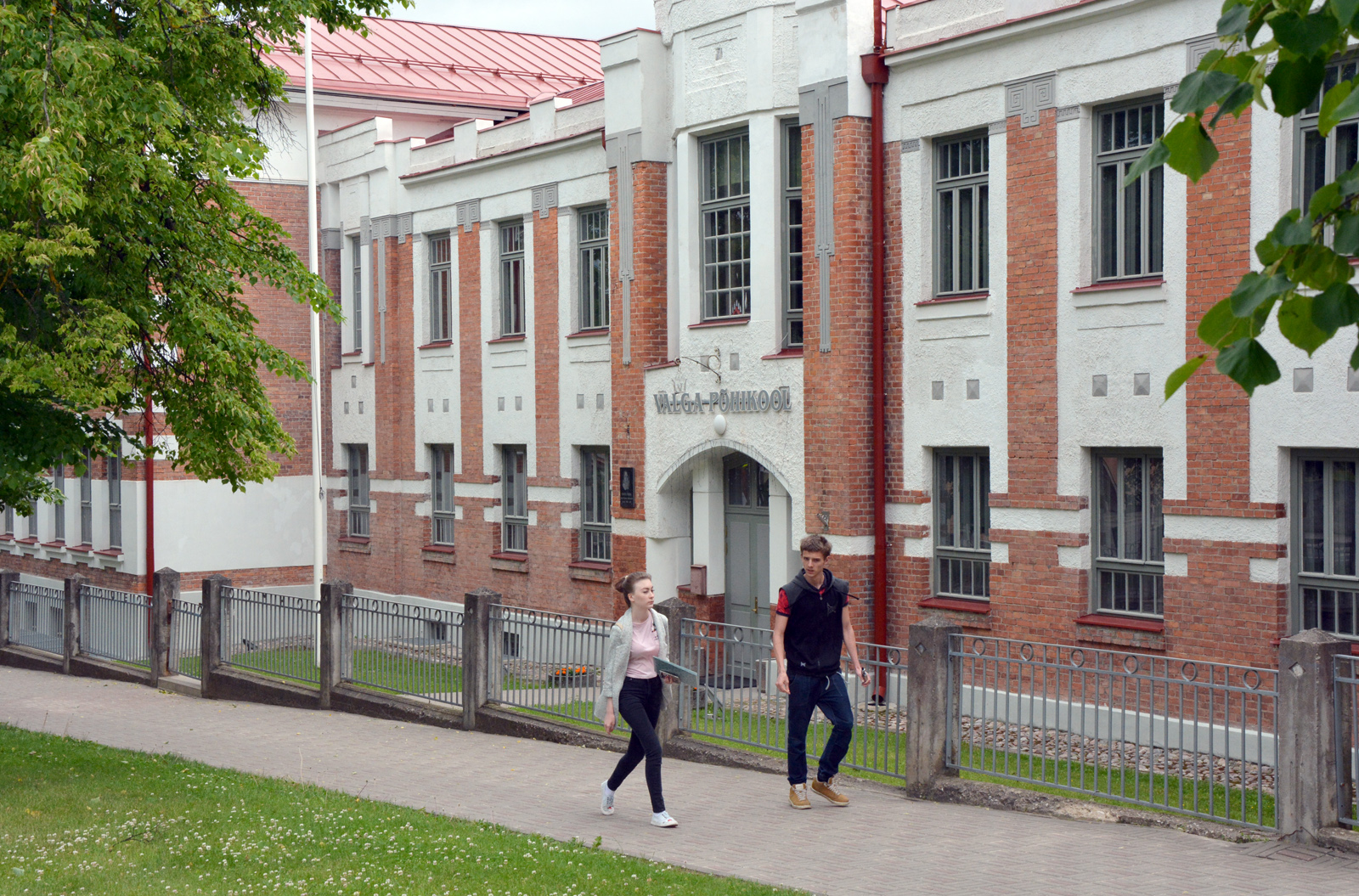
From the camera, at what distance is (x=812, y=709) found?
9.79m

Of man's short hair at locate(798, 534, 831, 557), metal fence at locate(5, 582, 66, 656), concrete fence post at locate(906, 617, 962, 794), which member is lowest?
metal fence at locate(5, 582, 66, 656)

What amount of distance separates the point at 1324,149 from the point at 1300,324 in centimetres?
1100

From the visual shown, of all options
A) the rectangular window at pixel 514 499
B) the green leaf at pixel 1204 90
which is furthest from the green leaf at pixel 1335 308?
the rectangular window at pixel 514 499

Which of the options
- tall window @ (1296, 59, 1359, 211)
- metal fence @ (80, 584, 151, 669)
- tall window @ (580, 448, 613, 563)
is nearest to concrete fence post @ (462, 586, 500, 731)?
tall window @ (580, 448, 613, 563)

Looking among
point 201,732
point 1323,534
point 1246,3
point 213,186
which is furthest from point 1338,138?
point 201,732

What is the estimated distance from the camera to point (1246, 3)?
3221 millimetres

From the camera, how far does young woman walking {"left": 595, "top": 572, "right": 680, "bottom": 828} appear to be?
9484 millimetres

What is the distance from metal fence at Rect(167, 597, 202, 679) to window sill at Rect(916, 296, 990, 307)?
10.5 metres

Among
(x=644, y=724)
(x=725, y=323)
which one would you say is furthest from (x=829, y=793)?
(x=725, y=323)

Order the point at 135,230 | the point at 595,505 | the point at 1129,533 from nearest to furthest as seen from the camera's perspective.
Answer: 1. the point at 135,230
2. the point at 1129,533
3. the point at 595,505

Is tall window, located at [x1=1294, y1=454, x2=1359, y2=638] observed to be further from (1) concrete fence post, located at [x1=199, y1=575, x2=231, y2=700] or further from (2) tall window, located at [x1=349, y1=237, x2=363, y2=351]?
(2) tall window, located at [x1=349, y1=237, x2=363, y2=351]

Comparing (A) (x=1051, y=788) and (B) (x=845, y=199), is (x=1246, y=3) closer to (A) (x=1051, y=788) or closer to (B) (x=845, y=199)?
(A) (x=1051, y=788)

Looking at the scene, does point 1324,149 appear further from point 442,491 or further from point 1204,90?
point 442,491

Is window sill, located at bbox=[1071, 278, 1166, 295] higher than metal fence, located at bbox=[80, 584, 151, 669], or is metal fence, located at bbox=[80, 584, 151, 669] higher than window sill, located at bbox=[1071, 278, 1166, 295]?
window sill, located at bbox=[1071, 278, 1166, 295]
